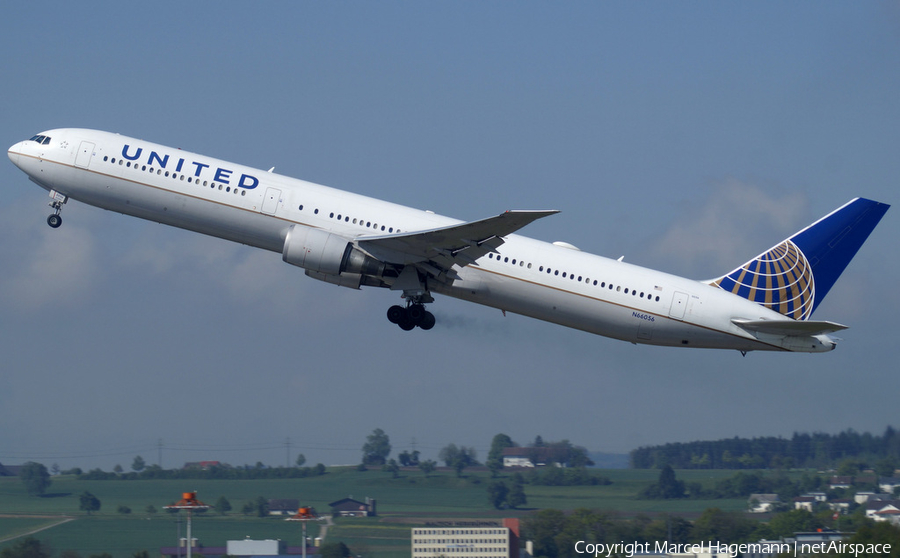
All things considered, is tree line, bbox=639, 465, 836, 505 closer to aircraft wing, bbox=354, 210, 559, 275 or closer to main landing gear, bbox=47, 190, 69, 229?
aircraft wing, bbox=354, 210, 559, 275

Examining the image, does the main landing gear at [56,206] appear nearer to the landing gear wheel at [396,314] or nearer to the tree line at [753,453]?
the landing gear wheel at [396,314]

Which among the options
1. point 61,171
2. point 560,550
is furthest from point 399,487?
point 61,171

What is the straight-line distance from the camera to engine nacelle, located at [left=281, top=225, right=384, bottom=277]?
33562mm

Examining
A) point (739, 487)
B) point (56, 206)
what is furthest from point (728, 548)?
point (56, 206)

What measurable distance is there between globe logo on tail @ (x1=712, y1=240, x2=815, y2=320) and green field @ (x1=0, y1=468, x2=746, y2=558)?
14348 millimetres

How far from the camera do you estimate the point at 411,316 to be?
36625 millimetres

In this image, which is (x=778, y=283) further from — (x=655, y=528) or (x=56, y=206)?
(x=56, y=206)

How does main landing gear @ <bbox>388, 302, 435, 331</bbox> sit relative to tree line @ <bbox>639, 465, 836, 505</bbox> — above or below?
above

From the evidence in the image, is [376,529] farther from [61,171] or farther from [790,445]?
[790,445]

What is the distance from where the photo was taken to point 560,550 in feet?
133

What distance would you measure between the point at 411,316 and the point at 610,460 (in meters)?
27.6

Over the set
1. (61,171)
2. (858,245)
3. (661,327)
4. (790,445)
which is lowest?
(790,445)

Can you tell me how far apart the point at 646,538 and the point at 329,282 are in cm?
1832

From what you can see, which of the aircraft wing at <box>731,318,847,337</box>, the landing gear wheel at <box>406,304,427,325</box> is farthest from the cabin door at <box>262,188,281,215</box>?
the aircraft wing at <box>731,318,847,337</box>
